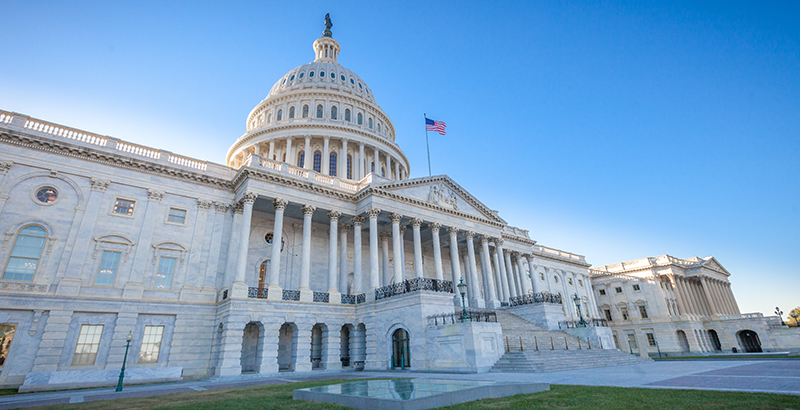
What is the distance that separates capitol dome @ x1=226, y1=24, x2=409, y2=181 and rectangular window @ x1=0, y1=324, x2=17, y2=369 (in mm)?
28975

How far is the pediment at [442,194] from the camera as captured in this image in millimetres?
33688

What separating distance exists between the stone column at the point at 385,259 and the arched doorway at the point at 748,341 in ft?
179

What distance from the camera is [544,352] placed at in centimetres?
2294

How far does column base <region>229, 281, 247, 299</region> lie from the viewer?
2439 cm

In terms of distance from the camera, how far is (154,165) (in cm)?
2708

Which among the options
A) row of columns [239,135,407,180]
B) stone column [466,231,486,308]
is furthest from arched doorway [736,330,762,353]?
row of columns [239,135,407,180]

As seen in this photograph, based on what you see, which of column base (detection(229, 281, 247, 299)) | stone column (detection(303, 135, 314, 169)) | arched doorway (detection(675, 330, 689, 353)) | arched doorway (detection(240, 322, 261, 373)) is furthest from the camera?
arched doorway (detection(675, 330, 689, 353))

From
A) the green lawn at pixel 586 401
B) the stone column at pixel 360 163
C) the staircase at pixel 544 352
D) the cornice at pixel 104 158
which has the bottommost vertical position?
the green lawn at pixel 586 401

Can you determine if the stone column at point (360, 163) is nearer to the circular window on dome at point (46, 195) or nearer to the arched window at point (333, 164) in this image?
the arched window at point (333, 164)

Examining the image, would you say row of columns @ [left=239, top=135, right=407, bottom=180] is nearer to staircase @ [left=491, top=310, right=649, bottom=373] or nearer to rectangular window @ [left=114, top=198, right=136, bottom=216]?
rectangular window @ [left=114, top=198, right=136, bottom=216]

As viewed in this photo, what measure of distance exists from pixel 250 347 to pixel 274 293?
5100mm

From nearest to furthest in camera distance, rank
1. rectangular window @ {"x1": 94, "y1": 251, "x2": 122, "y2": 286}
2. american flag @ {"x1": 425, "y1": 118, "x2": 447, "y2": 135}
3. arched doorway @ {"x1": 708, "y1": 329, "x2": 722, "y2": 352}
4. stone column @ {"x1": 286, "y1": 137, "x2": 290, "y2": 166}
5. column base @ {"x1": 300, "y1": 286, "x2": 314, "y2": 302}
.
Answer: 1. rectangular window @ {"x1": 94, "y1": 251, "x2": 122, "y2": 286}
2. column base @ {"x1": 300, "y1": 286, "x2": 314, "y2": 302}
3. american flag @ {"x1": 425, "y1": 118, "x2": 447, "y2": 135}
4. stone column @ {"x1": 286, "y1": 137, "x2": 290, "y2": 166}
5. arched doorway @ {"x1": 708, "y1": 329, "x2": 722, "y2": 352}

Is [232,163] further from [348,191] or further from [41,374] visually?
[41,374]

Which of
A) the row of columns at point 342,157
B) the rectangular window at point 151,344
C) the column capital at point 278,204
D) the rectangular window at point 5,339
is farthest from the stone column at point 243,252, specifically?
the row of columns at point 342,157
